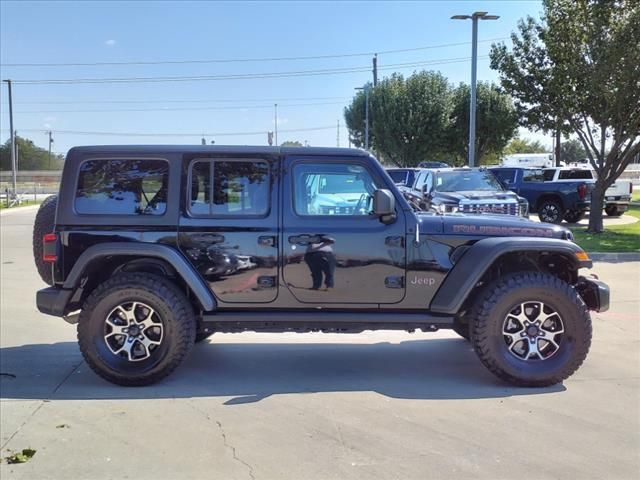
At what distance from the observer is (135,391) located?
4852 millimetres

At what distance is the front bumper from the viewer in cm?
518

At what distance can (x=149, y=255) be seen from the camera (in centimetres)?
489

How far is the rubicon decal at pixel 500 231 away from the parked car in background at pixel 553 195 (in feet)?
47.9

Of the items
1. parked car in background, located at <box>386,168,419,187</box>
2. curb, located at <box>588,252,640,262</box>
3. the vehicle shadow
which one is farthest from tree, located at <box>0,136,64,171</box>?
the vehicle shadow

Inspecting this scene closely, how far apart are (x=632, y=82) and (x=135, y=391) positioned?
44.9 ft

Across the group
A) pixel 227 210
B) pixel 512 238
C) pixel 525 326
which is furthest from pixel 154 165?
pixel 525 326

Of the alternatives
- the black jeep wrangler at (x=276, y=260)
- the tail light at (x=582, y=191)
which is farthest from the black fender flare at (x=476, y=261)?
the tail light at (x=582, y=191)

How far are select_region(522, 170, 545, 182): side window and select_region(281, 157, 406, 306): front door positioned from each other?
16.4 m

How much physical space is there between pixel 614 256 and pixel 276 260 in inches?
382

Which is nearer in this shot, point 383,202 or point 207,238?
point 383,202

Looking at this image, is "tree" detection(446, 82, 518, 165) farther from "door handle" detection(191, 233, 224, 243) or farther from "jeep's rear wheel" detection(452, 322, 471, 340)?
"door handle" detection(191, 233, 224, 243)

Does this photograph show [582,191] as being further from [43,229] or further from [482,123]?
[482,123]

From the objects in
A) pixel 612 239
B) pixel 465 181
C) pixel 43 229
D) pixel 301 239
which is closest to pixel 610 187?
pixel 612 239

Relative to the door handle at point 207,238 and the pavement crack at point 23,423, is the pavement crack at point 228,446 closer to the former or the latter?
the pavement crack at point 23,423
